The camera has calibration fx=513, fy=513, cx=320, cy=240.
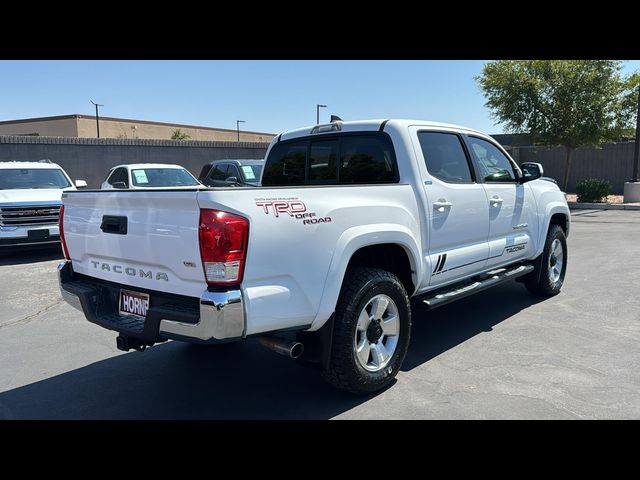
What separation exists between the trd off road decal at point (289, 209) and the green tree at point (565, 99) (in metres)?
18.9

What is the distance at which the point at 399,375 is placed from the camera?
415 centimetres

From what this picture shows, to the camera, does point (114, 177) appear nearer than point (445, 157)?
No

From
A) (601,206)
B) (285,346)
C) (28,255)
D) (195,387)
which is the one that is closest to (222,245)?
(285,346)

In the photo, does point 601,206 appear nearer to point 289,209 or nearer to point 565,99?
point 565,99

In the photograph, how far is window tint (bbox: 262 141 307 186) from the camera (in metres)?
5.07

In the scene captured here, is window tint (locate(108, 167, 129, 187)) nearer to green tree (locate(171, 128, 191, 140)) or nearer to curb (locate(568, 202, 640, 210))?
curb (locate(568, 202, 640, 210))

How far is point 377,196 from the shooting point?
383 centimetres

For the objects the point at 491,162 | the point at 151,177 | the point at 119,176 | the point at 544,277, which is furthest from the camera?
the point at 119,176

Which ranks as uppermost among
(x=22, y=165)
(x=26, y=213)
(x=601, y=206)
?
(x=22, y=165)

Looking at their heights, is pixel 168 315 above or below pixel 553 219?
below

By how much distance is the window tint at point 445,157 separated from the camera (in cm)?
454

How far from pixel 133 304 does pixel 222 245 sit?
1029 mm

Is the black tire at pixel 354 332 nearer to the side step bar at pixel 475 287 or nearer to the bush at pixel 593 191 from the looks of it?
the side step bar at pixel 475 287

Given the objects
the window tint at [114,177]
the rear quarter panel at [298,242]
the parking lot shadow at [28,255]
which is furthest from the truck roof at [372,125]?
the window tint at [114,177]
